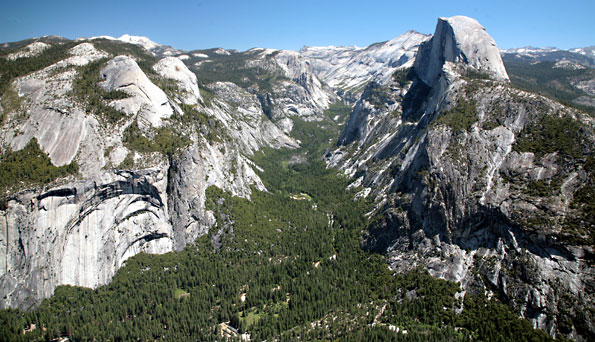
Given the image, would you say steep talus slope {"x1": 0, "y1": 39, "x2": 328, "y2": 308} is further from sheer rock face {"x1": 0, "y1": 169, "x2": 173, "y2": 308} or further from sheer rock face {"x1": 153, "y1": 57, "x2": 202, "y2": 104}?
sheer rock face {"x1": 153, "y1": 57, "x2": 202, "y2": 104}

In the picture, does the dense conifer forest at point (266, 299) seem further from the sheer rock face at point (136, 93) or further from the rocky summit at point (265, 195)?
the sheer rock face at point (136, 93)

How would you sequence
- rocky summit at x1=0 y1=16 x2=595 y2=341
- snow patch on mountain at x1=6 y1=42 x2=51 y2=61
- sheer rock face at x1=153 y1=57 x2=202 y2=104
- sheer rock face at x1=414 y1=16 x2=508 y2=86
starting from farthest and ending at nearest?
sheer rock face at x1=153 y1=57 x2=202 y2=104, sheer rock face at x1=414 y1=16 x2=508 y2=86, snow patch on mountain at x1=6 y1=42 x2=51 y2=61, rocky summit at x1=0 y1=16 x2=595 y2=341

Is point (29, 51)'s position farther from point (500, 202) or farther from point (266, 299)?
point (500, 202)

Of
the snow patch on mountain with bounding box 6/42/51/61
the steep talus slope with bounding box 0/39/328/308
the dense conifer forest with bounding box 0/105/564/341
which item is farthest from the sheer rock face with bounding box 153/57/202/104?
the dense conifer forest with bounding box 0/105/564/341

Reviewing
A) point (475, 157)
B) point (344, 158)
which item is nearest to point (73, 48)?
point (344, 158)

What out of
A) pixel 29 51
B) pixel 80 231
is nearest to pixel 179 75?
pixel 29 51

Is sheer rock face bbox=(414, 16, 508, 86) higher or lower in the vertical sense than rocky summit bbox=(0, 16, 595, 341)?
higher
